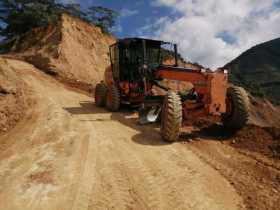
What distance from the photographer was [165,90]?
12289 mm

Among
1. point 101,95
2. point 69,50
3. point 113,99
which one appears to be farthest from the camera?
point 69,50

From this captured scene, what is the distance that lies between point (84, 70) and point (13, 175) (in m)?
19.1

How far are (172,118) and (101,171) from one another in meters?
2.37

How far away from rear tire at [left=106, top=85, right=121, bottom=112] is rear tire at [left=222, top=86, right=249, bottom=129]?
16.7ft

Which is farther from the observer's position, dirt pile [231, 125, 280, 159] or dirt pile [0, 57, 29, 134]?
dirt pile [0, 57, 29, 134]

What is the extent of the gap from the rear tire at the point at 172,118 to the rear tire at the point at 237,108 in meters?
1.76

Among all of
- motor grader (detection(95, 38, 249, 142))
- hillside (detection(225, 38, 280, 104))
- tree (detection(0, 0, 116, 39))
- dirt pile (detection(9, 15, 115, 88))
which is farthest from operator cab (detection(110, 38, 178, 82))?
hillside (detection(225, 38, 280, 104))

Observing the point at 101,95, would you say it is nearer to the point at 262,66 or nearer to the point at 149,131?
the point at 149,131

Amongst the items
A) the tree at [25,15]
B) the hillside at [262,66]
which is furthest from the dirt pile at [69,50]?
the hillside at [262,66]

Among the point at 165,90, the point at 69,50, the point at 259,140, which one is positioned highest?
the point at 69,50

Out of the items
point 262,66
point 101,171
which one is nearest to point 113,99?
point 101,171

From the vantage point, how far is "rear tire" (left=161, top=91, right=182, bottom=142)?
834 cm

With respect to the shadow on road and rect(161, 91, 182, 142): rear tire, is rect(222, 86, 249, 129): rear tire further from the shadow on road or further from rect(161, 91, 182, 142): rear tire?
rect(161, 91, 182, 142): rear tire

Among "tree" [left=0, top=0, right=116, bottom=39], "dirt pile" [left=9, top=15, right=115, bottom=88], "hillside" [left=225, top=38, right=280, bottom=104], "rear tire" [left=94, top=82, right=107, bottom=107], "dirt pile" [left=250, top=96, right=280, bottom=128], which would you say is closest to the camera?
"rear tire" [left=94, top=82, right=107, bottom=107]
